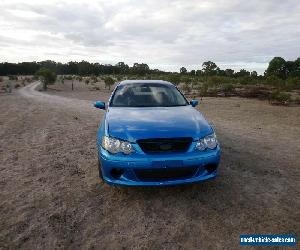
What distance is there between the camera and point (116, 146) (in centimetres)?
400

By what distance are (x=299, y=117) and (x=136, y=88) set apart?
8943 mm

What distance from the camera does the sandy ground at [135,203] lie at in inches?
133

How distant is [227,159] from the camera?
6074 mm

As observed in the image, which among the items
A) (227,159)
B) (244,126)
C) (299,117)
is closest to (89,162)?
(227,159)

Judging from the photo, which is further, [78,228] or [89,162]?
[89,162]

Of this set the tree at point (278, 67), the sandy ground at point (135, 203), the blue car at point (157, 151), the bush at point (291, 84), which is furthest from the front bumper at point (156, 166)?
the tree at point (278, 67)

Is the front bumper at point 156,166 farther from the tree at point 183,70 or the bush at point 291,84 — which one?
the tree at point 183,70

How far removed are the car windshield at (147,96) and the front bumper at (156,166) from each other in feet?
5.28

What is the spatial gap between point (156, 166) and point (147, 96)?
2.20 metres

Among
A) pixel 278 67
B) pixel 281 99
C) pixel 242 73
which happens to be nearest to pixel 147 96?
pixel 281 99

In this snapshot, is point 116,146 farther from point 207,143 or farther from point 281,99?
point 281,99

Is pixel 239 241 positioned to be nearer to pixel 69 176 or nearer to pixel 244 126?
pixel 69 176

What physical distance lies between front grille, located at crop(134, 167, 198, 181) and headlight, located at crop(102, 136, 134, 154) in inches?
12.0

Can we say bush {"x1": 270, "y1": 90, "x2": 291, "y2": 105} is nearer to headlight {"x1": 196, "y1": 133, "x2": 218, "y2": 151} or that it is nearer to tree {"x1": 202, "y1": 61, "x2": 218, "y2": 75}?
headlight {"x1": 196, "y1": 133, "x2": 218, "y2": 151}
